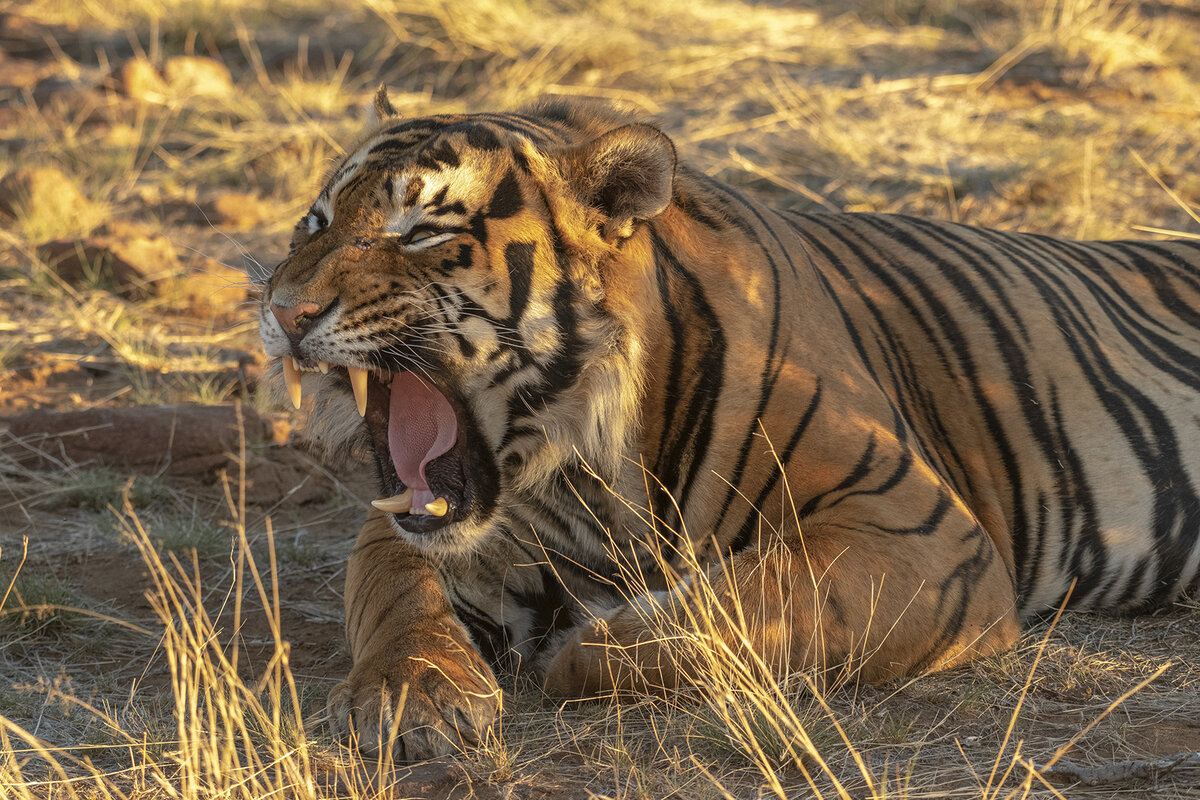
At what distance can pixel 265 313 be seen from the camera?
8.11ft

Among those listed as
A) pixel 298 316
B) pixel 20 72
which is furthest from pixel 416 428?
pixel 20 72

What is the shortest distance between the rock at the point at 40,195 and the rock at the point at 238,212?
61 centimetres

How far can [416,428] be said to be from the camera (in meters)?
2.67

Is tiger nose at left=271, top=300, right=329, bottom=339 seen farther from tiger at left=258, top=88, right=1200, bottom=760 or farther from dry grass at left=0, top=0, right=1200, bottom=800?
dry grass at left=0, top=0, right=1200, bottom=800

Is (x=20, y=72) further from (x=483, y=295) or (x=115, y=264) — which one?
(x=483, y=295)

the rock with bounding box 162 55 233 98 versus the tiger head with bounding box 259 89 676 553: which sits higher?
the tiger head with bounding box 259 89 676 553

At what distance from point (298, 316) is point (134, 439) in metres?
1.92

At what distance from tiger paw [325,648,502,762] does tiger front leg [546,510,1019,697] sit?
0.20 m

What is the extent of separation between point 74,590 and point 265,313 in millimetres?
1269

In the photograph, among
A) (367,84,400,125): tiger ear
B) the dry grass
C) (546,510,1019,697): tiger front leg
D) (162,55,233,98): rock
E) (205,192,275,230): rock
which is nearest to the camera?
the dry grass

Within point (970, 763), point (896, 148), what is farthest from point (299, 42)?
point (970, 763)

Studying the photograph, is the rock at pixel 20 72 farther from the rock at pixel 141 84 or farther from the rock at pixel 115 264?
the rock at pixel 115 264

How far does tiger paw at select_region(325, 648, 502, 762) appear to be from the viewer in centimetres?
231

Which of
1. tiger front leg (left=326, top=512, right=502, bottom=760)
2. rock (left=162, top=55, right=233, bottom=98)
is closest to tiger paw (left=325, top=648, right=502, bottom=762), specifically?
tiger front leg (left=326, top=512, right=502, bottom=760)
